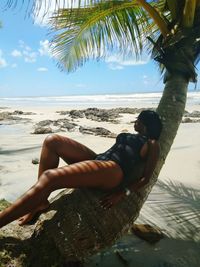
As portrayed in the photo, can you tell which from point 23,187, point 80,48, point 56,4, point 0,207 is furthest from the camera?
point 80,48

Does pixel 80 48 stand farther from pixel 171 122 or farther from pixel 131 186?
pixel 131 186

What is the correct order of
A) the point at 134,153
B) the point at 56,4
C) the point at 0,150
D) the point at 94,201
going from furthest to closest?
the point at 0,150 < the point at 134,153 < the point at 94,201 < the point at 56,4

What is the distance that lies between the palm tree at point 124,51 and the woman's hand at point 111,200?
0.05 meters

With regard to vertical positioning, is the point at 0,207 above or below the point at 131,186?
below

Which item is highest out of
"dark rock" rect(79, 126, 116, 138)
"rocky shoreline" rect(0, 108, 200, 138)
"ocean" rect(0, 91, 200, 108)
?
"dark rock" rect(79, 126, 116, 138)

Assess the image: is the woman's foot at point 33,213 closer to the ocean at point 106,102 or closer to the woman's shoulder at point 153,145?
the woman's shoulder at point 153,145

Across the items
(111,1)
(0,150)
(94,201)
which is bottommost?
(0,150)

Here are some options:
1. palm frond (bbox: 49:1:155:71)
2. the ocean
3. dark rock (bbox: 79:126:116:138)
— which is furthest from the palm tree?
the ocean

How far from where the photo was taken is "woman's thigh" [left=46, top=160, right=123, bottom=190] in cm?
277

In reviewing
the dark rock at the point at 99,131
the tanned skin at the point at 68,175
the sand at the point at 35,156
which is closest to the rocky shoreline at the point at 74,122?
the dark rock at the point at 99,131

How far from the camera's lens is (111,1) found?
183 inches

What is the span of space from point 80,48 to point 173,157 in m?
2.88

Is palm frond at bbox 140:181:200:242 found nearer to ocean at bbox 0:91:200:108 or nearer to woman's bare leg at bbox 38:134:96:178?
woman's bare leg at bbox 38:134:96:178

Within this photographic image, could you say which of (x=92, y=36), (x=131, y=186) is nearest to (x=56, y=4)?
(x=131, y=186)
